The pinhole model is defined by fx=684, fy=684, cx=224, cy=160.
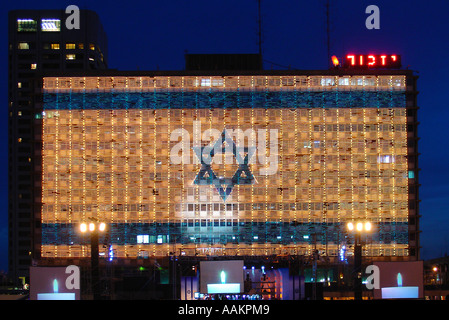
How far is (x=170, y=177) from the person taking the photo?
114 m

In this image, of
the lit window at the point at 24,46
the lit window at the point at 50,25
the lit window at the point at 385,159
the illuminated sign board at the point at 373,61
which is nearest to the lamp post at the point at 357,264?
the lit window at the point at 385,159

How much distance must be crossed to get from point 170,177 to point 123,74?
19111 millimetres

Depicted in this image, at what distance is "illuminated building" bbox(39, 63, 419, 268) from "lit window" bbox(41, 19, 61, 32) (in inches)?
2860

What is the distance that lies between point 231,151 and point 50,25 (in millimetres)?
90523

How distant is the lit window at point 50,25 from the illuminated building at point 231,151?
238 ft

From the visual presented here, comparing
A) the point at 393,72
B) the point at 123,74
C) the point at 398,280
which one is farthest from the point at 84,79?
the point at 398,280

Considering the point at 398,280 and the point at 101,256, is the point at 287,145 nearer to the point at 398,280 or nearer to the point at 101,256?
the point at 101,256

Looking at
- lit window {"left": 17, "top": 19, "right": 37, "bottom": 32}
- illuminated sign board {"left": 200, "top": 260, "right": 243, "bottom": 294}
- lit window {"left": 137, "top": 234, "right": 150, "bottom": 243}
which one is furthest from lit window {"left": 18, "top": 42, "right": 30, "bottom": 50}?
illuminated sign board {"left": 200, "top": 260, "right": 243, "bottom": 294}

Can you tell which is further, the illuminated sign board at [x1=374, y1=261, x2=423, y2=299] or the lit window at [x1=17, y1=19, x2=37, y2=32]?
the lit window at [x1=17, y1=19, x2=37, y2=32]

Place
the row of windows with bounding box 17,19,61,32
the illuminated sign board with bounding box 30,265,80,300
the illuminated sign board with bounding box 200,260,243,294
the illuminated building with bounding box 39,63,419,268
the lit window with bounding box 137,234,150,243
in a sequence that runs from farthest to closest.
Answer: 1. the row of windows with bounding box 17,19,61,32
2. the illuminated building with bounding box 39,63,419,268
3. the lit window with bounding box 137,234,150,243
4. the illuminated sign board with bounding box 200,260,243,294
5. the illuminated sign board with bounding box 30,265,80,300

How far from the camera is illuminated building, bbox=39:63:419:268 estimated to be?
373ft

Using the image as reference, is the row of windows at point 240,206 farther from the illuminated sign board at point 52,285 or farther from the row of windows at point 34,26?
the row of windows at point 34,26

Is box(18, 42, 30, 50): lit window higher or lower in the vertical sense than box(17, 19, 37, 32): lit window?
lower

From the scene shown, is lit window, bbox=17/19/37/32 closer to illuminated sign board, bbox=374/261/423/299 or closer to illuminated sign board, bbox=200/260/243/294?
illuminated sign board, bbox=200/260/243/294
